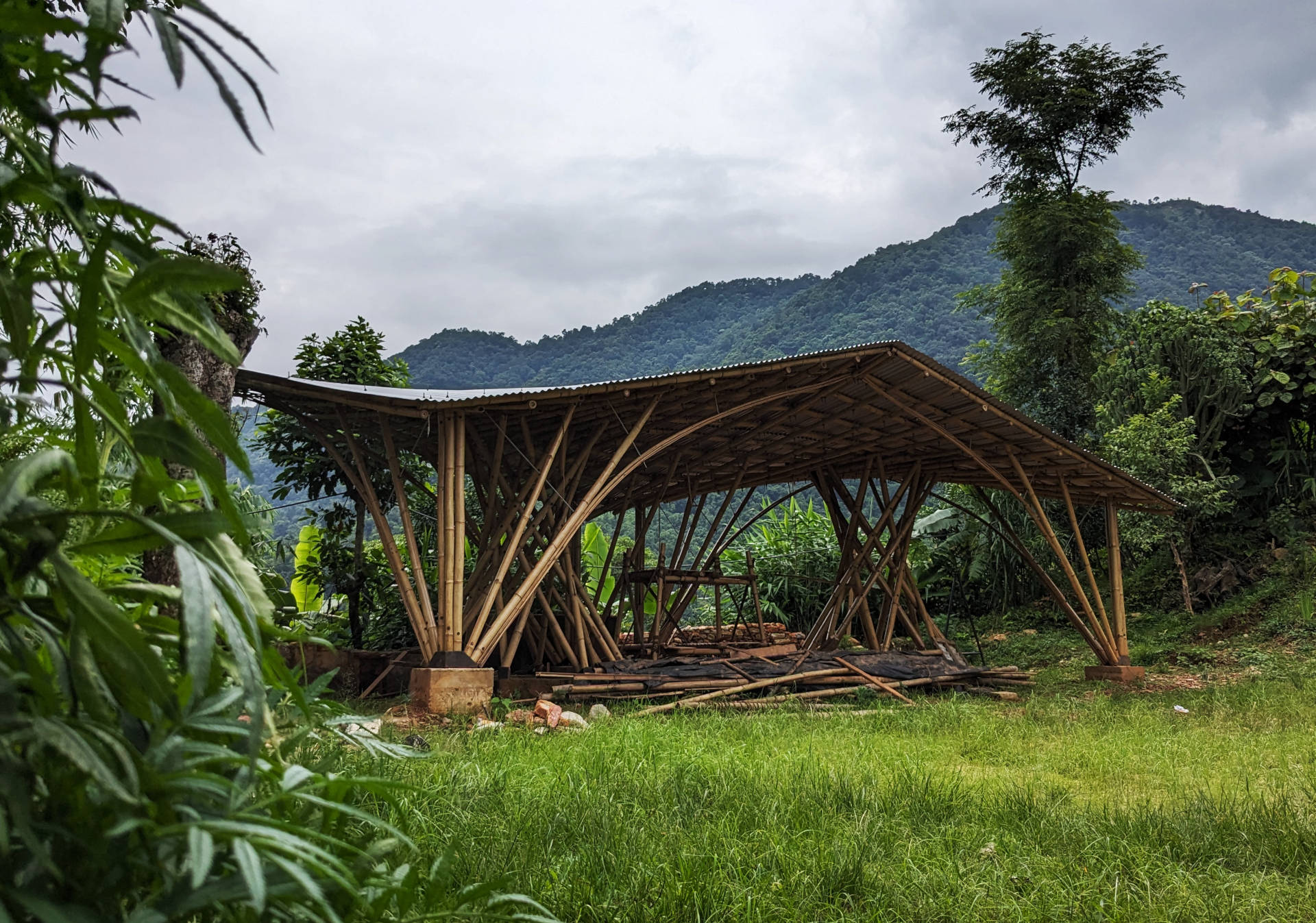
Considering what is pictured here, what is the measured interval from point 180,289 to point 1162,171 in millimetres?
65255

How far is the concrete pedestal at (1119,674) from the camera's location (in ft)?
32.6

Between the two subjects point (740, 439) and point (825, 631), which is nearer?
point (740, 439)

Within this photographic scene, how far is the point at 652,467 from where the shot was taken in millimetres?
11008

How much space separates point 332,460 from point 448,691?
479cm

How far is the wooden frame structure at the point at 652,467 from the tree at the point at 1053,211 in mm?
5978

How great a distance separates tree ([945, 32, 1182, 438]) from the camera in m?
17.0

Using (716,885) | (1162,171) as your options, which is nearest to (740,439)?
(716,885)

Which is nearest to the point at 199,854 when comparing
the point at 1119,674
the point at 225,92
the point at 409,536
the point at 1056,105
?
the point at 225,92

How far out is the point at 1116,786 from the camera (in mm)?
4527

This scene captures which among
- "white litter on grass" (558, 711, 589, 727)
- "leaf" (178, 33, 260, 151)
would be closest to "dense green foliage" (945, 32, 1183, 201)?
"white litter on grass" (558, 711, 589, 727)

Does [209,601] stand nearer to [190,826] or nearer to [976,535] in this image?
[190,826]

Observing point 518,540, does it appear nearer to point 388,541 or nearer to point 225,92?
point 388,541

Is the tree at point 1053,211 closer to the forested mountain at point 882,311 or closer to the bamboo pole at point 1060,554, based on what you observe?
the bamboo pole at point 1060,554

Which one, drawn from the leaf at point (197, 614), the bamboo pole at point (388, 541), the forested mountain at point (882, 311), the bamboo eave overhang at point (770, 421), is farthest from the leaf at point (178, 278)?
the forested mountain at point (882, 311)
